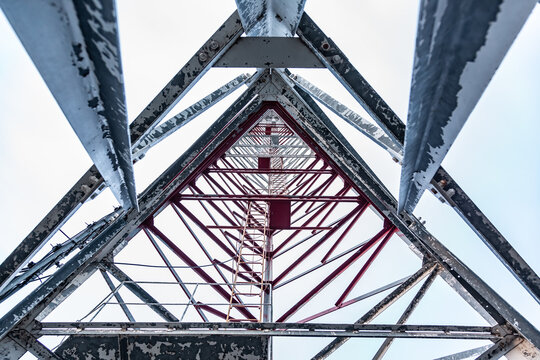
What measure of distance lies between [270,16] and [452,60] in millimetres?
1482

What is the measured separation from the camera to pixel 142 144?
10.9 ft

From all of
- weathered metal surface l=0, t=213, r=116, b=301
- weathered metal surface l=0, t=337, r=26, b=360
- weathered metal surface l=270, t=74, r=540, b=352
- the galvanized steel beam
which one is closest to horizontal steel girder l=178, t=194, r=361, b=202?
weathered metal surface l=270, t=74, r=540, b=352

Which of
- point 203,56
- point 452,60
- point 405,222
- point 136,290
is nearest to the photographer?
point 452,60

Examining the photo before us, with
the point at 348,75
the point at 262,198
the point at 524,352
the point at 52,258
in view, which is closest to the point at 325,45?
the point at 348,75

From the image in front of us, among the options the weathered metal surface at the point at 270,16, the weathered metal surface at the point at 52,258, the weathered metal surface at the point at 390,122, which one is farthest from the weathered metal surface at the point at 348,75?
the weathered metal surface at the point at 52,258

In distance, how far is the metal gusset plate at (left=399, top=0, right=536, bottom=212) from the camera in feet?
4.15

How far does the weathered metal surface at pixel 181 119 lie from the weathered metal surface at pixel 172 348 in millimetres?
1617

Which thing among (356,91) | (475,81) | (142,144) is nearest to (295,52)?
(356,91)

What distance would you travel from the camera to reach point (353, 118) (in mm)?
3785

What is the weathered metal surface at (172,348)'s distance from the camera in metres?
3.03

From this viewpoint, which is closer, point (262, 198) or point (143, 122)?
point (143, 122)

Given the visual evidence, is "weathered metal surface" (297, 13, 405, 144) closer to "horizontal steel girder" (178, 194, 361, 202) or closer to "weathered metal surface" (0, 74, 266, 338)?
"weathered metal surface" (0, 74, 266, 338)

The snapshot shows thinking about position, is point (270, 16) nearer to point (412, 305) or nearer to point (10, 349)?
point (412, 305)

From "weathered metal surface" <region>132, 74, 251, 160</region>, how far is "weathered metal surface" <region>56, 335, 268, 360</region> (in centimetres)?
162
